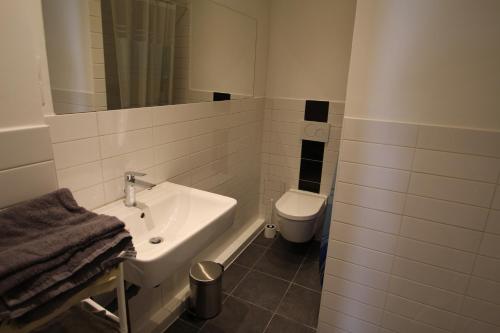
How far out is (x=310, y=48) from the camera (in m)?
2.36

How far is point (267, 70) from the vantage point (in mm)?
2553

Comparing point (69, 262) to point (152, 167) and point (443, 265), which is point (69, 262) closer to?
point (152, 167)

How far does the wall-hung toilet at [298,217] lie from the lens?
223cm

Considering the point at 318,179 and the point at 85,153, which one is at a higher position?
the point at 85,153

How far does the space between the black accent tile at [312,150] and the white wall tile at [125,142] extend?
1397 mm

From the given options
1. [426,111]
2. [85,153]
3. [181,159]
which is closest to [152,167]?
[181,159]

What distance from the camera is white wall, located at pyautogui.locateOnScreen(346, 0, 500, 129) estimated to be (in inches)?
43.7

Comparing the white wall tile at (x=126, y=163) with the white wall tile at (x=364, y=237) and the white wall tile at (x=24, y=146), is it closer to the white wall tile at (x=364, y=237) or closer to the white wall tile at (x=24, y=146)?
the white wall tile at (x=24, y=146)

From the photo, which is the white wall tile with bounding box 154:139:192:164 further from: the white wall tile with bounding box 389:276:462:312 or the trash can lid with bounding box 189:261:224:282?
the white wall tile with bounding box 389:276:462:312

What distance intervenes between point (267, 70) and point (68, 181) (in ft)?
5.99

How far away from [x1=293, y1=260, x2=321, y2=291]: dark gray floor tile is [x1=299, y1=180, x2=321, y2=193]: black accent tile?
1.90 ft

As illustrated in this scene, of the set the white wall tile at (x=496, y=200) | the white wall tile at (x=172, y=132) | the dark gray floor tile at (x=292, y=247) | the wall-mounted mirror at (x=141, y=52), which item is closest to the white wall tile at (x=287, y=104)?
the wall-mounted mirror at (x=141, y=52)

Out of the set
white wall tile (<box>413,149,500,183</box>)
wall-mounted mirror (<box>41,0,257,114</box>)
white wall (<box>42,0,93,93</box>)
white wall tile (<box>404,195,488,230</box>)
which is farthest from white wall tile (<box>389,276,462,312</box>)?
white wall (<box>42,0,93,93</box>)

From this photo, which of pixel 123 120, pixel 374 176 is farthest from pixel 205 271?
pixel 374 176
